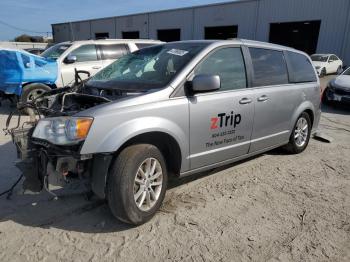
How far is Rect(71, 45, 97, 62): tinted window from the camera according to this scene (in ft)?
30.0

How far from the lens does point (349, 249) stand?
302 centimetres

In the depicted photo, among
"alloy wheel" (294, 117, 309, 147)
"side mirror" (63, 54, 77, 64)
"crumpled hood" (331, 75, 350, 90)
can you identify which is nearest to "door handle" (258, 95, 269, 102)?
"alloy wheel" (294, 117, 309, 147)

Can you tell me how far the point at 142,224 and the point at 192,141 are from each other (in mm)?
989

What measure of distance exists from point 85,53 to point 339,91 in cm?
749

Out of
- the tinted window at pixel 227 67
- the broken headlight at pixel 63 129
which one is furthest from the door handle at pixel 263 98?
the broken headlight at pixel 63 129

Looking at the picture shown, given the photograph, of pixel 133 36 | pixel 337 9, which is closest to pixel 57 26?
A: pixel 133 36

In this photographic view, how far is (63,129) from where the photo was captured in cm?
300

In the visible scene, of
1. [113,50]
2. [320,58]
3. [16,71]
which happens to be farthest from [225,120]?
[320,58]

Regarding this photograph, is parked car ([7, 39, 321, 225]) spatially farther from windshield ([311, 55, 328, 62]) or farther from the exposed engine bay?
windshield ([311, 55, 328, 62])

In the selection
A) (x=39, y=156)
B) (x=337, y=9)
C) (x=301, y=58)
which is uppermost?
(x=337, y=9)

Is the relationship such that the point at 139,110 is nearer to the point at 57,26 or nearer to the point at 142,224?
the point at 142,224

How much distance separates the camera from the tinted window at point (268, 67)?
14.7ft

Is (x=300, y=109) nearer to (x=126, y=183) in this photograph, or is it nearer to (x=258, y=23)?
(x=126, y=183)

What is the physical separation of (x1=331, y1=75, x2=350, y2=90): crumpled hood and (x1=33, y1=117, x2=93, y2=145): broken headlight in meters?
9.40
